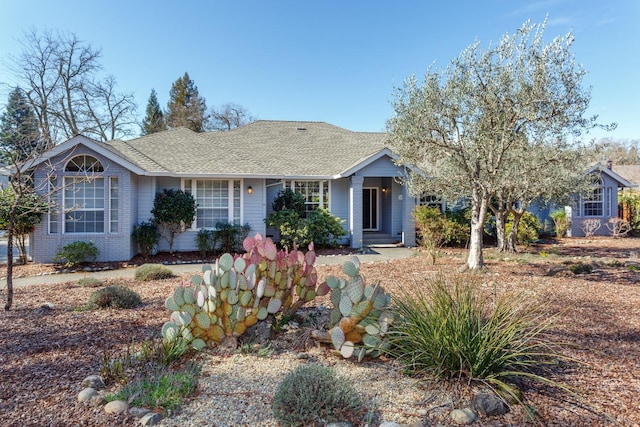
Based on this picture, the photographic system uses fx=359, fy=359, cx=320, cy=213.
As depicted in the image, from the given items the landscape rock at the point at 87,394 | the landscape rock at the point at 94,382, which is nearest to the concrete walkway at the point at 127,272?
the landscape rock at the point at 94,382

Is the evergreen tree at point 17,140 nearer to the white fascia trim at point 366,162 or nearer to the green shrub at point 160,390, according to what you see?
the green shrub at point 160,390

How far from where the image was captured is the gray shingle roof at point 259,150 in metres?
13.1

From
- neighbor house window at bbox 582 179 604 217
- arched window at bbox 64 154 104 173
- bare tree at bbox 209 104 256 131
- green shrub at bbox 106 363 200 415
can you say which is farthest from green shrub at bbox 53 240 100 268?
bare tree at bbox 209 104 256 131

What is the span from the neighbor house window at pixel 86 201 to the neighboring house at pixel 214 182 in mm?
27

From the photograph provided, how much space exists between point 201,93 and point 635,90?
4179 centimetres

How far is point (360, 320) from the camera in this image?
356 centimetres

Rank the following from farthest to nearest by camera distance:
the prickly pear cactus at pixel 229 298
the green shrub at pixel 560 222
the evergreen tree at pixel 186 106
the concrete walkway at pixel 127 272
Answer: the evergreen tree at pixel 186 106
the green shrub at pixel 560 222
the concrete walkway at pixel 127 272
the prickly pear cactus at pixel 229 298

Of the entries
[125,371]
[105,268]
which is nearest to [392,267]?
[125,371]

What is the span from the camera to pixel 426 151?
889 centimetres

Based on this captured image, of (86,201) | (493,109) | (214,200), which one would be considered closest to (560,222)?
(493,109)

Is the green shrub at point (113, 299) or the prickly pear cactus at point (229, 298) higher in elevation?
the prickly pear cactus at point (229, 298)

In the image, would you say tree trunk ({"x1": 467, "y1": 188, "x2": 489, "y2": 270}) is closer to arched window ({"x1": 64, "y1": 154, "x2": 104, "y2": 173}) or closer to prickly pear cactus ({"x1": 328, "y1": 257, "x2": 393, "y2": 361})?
prickly pear cactus ({"x1": 328, "y1": 257, "x2": 393, "y2": 361})

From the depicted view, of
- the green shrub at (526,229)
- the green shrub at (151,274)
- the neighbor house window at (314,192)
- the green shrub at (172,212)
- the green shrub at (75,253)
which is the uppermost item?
the neighbor house window at (314,192)

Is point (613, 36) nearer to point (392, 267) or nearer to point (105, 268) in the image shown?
point (392, 267)
